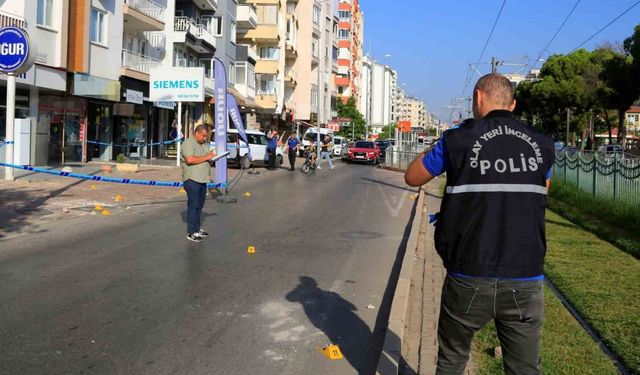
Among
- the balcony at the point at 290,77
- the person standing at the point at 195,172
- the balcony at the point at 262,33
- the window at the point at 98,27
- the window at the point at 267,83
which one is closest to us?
the person standing at the point at 195,172

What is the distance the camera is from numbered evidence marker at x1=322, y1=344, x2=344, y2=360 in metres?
4.83

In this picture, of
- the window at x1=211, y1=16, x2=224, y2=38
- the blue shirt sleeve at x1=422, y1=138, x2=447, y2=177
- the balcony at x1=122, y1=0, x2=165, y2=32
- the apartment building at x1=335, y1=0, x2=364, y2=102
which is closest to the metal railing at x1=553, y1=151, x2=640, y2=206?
the blue shirt sleeve at x1=422, y1=138, x2=447, y2=177

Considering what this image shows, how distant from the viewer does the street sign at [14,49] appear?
1258 centimetres

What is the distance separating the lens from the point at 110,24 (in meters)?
27.0

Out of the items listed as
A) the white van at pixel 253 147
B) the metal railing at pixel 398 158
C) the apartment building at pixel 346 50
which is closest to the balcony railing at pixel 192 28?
the white van at pixel 253 147

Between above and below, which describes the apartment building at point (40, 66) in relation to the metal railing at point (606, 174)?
above

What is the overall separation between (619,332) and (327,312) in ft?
8.50

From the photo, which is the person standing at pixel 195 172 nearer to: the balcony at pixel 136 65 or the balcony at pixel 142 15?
the balcony at pixel 136 65

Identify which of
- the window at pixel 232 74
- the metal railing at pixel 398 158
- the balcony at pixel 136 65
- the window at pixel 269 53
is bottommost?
the metal railing at pixel 398 158

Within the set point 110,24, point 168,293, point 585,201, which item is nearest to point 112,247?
point 168,293

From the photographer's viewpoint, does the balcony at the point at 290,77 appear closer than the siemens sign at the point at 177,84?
No

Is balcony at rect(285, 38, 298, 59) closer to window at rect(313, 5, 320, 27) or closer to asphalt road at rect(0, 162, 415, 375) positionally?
window at rect(313, 5, 320, 27)

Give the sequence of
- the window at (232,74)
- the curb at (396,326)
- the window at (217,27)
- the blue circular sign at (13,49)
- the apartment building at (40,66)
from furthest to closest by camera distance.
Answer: the window at (232,74), the window at (217,27), the apartment building at (40,66), the blue circular sign at (13,49), the curb at (396,326)

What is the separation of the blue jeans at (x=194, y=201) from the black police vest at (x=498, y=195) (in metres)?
6.94
